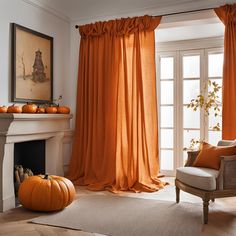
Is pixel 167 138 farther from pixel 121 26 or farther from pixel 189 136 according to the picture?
pixel 121 26

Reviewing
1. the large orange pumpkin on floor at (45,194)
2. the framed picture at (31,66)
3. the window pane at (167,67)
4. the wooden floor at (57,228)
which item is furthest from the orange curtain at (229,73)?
the framed picture at (31,66)

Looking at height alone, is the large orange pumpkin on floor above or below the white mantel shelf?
below

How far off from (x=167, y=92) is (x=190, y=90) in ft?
1.30

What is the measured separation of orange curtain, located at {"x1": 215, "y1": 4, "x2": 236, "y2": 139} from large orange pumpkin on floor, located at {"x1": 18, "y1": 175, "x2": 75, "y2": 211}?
85.0 inches

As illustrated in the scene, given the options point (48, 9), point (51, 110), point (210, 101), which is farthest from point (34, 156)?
point (210, 101)

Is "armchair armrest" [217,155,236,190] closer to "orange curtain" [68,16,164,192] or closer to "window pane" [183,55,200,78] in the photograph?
"orange curtain" [68,16,164,192]

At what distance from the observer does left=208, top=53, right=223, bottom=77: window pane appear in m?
5.01

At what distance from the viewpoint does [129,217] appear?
3109mm

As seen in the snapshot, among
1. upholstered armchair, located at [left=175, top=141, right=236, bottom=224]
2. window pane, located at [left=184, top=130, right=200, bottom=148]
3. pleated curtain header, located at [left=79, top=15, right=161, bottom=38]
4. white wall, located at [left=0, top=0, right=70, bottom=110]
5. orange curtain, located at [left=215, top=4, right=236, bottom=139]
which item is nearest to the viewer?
upholstered armchair, located at [left=175, top=141, right=236, bottom=224]

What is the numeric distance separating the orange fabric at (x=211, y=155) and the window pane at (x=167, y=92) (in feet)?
6.25

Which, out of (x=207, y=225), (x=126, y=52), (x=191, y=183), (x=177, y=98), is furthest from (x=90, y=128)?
(x=207, y=225)

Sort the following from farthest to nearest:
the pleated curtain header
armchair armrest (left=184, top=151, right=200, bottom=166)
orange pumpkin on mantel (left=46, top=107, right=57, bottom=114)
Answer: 1. the pleated curtain header
2. orange pumpkin on mantel (left=46, top=107, right=57, bottom=114)
3. armchair armrest (left=184, top=151, right=200, bottom=166)

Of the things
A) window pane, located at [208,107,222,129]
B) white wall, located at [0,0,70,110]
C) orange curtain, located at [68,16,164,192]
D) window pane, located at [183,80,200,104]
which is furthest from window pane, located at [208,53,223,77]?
white wall, located at [0,0,70,110]

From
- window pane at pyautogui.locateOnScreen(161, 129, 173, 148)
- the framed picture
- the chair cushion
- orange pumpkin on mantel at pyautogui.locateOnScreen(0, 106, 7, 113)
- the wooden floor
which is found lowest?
the wooden floor
